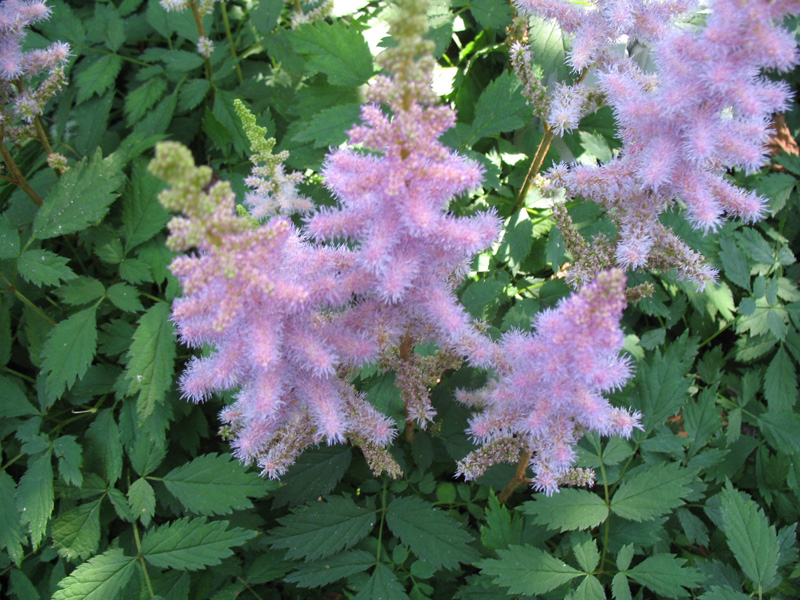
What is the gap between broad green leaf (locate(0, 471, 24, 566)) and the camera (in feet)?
5.92

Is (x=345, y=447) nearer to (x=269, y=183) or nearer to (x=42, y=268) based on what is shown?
(x=269, y=183)

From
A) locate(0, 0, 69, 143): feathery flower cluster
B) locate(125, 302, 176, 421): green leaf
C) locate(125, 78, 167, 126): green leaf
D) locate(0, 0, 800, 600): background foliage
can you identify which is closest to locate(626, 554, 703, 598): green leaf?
locate(0, 0, 800, 600): background foliage

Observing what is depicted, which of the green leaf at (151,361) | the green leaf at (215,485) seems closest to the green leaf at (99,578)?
the green leaf at (215,485)

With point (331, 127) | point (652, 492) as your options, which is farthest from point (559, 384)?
point (331, 127)

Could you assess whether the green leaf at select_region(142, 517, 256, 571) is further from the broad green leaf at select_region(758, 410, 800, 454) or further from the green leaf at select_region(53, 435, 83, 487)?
the broad green leaf at select_region(758, 410, 800, 454)

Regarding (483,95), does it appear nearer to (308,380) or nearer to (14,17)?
(308,380)

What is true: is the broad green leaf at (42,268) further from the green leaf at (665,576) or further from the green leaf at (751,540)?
the green leaf at (751,540)

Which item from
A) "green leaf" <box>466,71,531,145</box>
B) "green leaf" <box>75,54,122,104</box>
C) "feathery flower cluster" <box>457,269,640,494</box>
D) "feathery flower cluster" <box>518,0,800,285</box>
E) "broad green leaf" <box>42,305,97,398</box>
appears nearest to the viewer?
"feathery flower cluster" <box>457,269,640,494</box>

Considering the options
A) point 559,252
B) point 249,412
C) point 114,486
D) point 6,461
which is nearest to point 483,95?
point 559,252

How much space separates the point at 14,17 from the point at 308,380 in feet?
5.77

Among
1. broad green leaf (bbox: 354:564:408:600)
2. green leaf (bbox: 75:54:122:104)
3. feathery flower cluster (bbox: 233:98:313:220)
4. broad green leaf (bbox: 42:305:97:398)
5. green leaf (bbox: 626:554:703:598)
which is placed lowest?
broad green leaf (bbox: 354:564:408:600)

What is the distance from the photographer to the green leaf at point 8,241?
78.4 inches

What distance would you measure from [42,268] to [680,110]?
6.64 ft

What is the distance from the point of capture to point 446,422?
1979 millimetres
